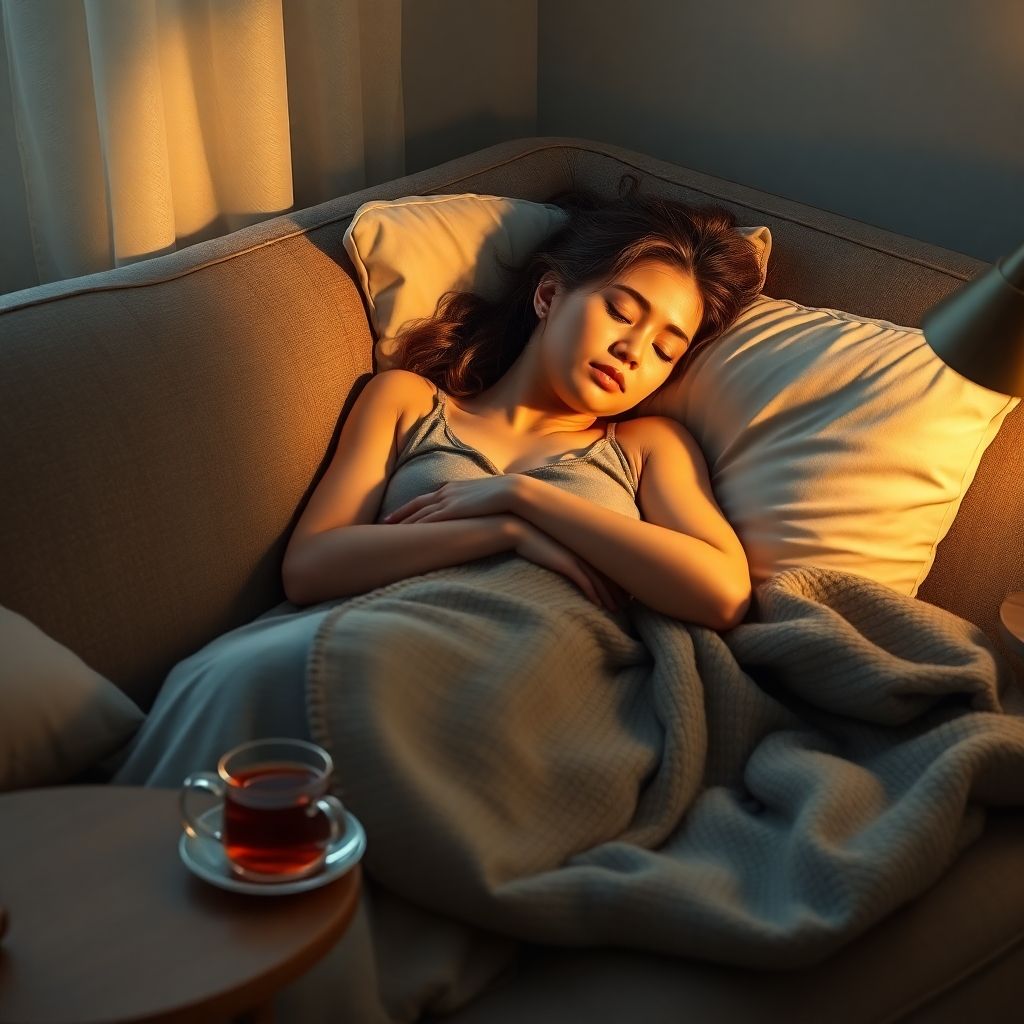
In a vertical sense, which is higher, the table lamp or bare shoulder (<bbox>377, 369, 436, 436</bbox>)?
the table lamp

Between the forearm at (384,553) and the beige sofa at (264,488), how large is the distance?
0.09 m

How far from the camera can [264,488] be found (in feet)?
5.51

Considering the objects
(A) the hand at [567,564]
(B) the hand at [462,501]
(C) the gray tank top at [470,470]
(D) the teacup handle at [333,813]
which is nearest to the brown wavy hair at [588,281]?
(C) the gray tank top at [470,470]

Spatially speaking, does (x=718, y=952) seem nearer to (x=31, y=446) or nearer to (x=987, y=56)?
(x=31, y=446)

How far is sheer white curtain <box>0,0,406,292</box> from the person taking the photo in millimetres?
1879

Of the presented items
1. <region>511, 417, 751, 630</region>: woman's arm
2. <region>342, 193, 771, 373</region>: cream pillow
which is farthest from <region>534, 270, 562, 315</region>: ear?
<region>511, 417, 751, 630</region>: woman's arm

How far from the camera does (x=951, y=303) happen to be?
123 cm

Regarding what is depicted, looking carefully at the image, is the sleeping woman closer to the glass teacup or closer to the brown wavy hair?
the brown wavy hair

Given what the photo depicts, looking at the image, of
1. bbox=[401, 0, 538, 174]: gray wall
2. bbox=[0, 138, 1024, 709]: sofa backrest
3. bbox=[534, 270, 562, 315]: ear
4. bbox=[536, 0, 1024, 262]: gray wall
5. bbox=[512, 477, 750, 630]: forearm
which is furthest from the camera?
bbox=[401, 0, 538, 174]: gray wall

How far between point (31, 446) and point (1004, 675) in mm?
1147

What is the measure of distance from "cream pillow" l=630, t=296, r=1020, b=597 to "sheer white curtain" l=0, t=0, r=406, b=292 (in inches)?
35.5

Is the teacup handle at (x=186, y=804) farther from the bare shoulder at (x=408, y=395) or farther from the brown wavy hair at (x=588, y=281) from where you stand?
the brown wavy hair at (x=588, y=281)

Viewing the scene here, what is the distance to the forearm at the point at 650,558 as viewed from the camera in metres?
1.57

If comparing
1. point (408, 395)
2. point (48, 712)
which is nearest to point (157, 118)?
point (408, 395)
